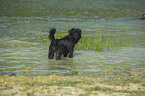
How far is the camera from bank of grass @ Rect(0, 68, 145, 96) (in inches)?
249

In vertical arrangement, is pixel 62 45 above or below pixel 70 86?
above

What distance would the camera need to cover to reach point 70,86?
688 cm

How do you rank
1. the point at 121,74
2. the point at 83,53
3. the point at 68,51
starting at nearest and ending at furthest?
the point at 121,74
the point at 68,51
the point at 83,53

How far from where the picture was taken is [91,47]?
46.2 feet

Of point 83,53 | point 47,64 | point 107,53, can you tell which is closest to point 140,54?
point 107,53

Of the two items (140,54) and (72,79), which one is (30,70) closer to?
(72,79)

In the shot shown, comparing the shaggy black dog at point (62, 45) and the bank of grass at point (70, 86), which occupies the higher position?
the shaggy black dog at point (62, 45)

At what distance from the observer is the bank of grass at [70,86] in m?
6.32

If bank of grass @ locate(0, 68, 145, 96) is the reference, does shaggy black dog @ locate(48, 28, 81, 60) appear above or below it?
above

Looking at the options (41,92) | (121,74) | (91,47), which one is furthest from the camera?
(91,47)

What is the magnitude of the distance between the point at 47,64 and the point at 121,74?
3138 millimetres

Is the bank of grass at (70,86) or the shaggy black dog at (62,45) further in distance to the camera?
the shaggy black dog at (62,45)

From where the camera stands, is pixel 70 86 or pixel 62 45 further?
pixel 62 45

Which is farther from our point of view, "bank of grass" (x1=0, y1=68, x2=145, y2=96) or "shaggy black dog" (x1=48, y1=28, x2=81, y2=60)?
"shaggy black dog" (x1=48, y1=28, x2=81, y2=60)
